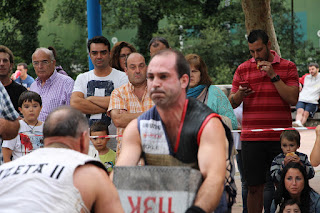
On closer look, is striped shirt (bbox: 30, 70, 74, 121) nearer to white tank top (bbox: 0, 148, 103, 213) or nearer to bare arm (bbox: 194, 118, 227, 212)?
bare arm (bbox: 194, 118, 227, 212)

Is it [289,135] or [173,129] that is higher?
[173,129]

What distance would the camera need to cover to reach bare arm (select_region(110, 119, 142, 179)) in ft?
12.7

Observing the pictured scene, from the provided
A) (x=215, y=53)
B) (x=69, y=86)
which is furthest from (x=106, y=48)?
(x=215, y=53)

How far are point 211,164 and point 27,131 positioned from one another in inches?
155

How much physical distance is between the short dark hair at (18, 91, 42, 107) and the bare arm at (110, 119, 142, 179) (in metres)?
3.48

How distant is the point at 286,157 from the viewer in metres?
6.56

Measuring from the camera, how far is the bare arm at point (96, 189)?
127 inches

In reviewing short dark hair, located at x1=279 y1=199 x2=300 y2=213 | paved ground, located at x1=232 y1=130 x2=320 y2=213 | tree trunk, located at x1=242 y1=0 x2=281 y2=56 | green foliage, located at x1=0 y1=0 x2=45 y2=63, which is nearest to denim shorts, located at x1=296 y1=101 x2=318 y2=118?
paved ground, located at x1=232 y1=130 x2=320 y2=213

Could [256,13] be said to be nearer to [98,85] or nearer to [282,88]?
[282,88]

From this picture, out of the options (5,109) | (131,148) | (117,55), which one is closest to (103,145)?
(117,55)

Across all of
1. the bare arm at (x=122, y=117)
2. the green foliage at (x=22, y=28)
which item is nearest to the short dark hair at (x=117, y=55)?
the bare arm at (x=122, y=117)

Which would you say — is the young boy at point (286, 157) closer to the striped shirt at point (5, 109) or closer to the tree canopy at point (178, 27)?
the striped shirt at point (5, 109)

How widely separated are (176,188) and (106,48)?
13.3 feet

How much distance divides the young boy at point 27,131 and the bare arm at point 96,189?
3.89 m
